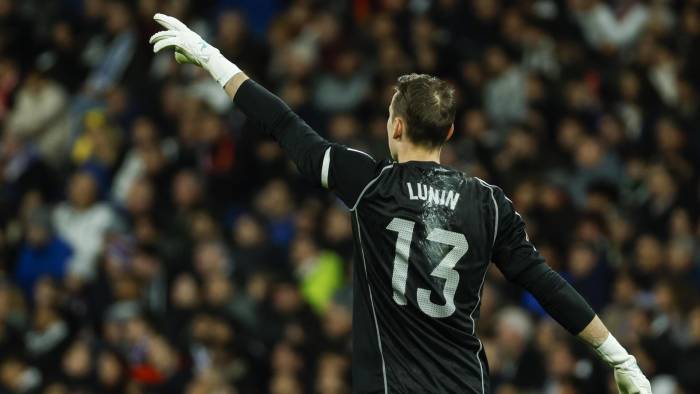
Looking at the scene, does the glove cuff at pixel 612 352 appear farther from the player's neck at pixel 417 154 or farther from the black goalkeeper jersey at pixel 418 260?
the player's neck at pixel 417 154

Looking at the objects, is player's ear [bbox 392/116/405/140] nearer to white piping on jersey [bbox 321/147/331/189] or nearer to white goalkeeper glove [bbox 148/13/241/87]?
white piping on jersey [bbox 321/147/331/189]

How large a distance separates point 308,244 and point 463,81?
2.41m

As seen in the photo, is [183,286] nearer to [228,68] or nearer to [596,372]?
[596,372]

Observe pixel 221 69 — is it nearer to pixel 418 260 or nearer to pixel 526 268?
pixel 418 260

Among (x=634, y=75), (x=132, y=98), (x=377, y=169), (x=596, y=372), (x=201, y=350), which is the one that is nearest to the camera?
(x=377, y=169)

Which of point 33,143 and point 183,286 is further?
point 33,143

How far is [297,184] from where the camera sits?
12.6m

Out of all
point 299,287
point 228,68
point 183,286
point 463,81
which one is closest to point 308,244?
point 299,287

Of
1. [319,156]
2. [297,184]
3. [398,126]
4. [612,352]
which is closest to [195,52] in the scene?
[319,156]

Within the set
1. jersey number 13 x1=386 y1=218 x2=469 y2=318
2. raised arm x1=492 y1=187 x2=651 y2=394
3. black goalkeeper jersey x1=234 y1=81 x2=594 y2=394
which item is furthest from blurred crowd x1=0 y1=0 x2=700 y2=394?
jersey number 13 x1=386 y1=218 x2=469 y2=318

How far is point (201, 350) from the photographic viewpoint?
11164 millimetres

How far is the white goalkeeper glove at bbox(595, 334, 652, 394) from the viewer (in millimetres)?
4859

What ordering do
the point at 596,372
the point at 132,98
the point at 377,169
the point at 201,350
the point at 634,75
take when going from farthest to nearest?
the point at 132,98, the point at 634,75, the point at 201,350, the point at 596,372, the point at 377,169

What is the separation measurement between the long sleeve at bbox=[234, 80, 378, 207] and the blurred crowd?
5.35 m
